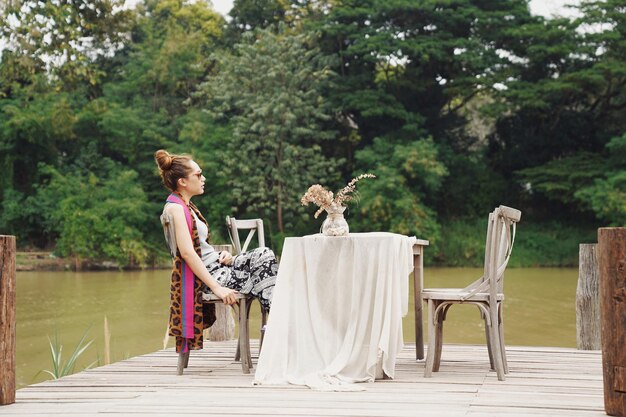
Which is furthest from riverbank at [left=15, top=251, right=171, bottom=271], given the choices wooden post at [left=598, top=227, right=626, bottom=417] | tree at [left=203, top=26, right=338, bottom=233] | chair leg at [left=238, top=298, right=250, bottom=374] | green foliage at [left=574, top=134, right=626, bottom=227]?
wooden post at [left=598, top=227, right=626, bottom=417]

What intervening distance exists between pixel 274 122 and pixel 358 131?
10.7 ft

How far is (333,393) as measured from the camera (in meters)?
3.97

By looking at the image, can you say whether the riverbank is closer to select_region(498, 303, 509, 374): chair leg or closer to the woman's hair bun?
the woman's hair bun

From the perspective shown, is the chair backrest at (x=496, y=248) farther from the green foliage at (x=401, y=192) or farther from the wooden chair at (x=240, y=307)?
the green foliage at (x=401, y=192)

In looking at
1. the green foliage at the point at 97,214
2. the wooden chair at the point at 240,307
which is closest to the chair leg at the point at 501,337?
the wooden chair at the point at 240,307

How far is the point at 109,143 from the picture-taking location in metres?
25.8

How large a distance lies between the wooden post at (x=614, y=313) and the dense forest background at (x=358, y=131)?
1851cm

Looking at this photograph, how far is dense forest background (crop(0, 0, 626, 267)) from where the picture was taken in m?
22.6

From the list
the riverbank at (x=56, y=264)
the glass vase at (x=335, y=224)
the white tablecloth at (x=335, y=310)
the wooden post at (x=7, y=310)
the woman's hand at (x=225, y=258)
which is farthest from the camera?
the riverbank at (x=56, y=264)

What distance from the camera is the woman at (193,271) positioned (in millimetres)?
4594

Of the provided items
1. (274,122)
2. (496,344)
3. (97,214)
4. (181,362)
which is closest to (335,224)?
(496,344)

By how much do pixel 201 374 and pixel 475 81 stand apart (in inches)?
768

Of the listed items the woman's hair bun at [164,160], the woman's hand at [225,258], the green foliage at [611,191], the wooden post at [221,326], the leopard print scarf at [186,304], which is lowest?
the wooden post at [221,326]

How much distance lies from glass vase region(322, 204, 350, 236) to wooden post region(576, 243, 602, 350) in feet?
6.75
